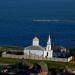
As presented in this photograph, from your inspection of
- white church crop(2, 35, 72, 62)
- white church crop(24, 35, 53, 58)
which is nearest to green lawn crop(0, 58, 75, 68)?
white church crop(2, 35, 72, 62)

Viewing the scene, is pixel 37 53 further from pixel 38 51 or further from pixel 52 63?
pixel 52 63

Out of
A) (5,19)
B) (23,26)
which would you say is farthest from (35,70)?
(5,19)

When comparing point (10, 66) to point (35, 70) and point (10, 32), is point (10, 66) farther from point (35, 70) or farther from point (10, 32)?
point (10, 32)

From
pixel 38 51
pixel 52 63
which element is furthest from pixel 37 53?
pixel 52 63

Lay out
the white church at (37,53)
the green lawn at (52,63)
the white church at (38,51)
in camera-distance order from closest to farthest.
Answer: the green lawn at (52,63), the white church at (37,53), the white church at (38,51)

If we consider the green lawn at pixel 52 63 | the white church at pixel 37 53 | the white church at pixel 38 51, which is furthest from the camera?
the white church at pixel 38 51

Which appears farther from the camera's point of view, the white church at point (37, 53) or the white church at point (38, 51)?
the white church at point (38, 51)

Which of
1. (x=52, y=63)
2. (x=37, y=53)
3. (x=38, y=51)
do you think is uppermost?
(x=38, y=51)

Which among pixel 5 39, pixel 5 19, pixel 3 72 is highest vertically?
pixel 5 19

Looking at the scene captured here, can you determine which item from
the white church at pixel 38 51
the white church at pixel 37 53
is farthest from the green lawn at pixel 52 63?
the white church at pixel 38 51

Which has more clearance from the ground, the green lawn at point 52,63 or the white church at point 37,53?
the white church at point 37,53

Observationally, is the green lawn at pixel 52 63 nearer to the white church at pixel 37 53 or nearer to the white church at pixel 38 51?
the white church at pixel 37 53
